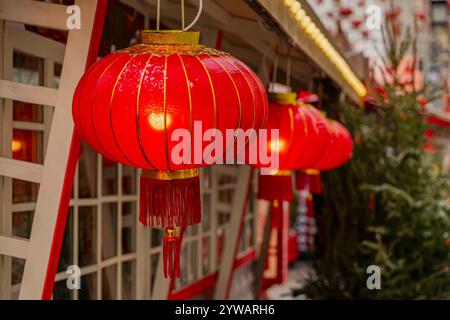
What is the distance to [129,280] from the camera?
6.42m

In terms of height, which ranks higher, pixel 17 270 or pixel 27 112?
pixel 27 112

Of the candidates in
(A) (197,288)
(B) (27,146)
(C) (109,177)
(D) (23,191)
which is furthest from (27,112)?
(A) (197,288)

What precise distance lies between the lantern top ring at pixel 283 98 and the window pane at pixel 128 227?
188 cm

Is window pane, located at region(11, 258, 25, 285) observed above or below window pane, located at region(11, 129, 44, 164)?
below

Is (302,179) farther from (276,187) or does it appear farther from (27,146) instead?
(27,146)

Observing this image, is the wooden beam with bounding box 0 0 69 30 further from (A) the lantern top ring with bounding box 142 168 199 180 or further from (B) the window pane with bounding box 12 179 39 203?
(A) the lantern top ring with bounding box 142 168 199 180

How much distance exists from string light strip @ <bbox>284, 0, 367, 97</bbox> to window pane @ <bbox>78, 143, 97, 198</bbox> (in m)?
1.74

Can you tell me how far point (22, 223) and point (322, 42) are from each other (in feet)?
8.38

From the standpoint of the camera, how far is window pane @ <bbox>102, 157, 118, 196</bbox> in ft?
19.0

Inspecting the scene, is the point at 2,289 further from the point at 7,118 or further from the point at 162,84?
the point at 162,84

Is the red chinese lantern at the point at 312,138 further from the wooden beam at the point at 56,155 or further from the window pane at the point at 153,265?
the window pane at the point at 153,265

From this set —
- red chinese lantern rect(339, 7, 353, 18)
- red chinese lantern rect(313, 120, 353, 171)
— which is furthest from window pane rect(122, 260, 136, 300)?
A: red chinese lantern rect(339, 7, 353, 18)

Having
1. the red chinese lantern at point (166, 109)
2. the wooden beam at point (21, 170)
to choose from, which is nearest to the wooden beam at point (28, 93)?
the wooden beam at point (21, 170)
